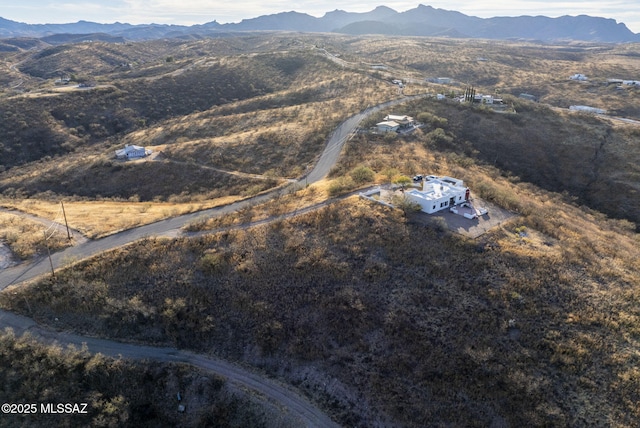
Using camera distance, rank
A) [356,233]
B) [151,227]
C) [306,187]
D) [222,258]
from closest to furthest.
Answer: [222,258] → [356,233] → [151,227] → [306,187]

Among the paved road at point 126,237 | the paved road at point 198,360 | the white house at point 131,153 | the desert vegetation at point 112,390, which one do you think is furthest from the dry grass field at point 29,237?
the white house at point 131,153

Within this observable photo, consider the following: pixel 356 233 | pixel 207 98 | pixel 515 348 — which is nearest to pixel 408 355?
pixel 515 348

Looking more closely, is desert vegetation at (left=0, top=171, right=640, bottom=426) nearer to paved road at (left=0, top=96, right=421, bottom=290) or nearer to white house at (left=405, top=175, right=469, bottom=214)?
paved road at (left=0, top=96, right=421, bottom=290)

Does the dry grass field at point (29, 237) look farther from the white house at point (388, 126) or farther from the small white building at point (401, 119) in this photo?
the small white building at point (401, 119)

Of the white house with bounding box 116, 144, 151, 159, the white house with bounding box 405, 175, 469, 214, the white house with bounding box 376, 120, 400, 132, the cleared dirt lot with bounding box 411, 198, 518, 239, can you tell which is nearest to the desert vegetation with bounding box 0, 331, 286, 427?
the cleared dirt lot with bounding box 411, 198, 518, 239

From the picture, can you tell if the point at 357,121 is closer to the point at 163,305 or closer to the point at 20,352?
the point at 163,305

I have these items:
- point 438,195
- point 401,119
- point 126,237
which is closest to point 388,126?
point 401,119

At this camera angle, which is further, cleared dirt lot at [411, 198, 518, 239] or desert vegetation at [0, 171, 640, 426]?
cleared dirt lot at [411, 198, 518, 239]

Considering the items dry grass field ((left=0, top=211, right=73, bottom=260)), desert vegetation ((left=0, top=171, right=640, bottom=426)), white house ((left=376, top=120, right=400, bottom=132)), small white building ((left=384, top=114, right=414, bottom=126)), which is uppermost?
small white building ((left=384, top=114, right=414, bottom=126))

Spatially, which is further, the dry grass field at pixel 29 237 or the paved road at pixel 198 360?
the dry grass field at pixel 29 237
